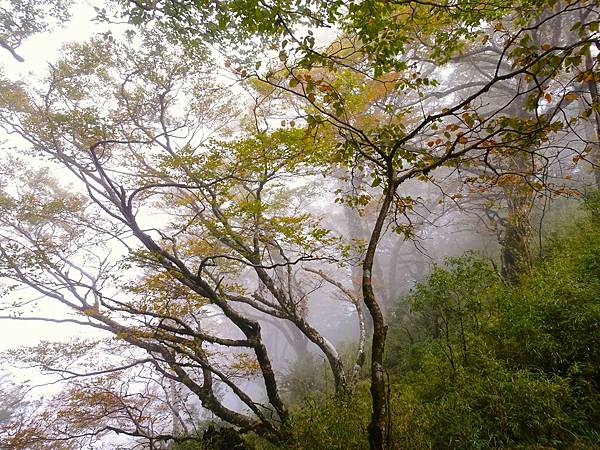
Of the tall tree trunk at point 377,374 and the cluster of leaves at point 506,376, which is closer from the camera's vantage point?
the tall tree trunk at point 377,374

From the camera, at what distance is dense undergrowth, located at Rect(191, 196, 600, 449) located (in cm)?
327

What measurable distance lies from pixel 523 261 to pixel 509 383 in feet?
13.5

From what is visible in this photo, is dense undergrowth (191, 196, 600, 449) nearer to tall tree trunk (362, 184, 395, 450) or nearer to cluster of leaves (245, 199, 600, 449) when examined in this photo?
cluster of leaves (245, 199, 600, 449)

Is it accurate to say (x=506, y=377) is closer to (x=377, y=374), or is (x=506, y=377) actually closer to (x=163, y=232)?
(x=377, y=374)


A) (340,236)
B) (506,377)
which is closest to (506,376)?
(506,377)

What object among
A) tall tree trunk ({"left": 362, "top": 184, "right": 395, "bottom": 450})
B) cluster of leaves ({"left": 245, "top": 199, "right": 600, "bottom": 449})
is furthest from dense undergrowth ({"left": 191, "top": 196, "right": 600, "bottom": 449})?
Answer: tall tree trunk ({"left": 362, "top": 184, "right": 395, "bottom": 450})

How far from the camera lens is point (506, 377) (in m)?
3.76

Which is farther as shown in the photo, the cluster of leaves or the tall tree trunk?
the cluster of leaves

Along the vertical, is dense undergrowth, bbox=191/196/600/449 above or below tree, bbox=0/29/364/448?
below

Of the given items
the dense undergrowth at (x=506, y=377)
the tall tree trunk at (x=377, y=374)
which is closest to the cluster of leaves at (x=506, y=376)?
the dense undergrowth at (x=506, y=377)

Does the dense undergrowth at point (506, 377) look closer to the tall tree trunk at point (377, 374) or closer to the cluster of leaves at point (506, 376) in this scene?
the cluster of leaves at point (506, 376)

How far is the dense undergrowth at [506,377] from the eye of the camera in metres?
3.27

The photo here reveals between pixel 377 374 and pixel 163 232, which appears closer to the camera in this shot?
pixel 377 374

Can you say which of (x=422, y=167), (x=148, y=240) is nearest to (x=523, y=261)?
(x=422, y=167)
